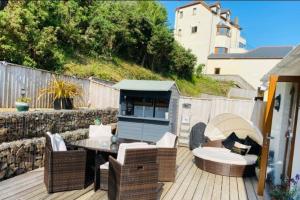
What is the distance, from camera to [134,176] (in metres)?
3.80

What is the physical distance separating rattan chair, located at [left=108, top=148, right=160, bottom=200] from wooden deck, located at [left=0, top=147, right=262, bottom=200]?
0.54m

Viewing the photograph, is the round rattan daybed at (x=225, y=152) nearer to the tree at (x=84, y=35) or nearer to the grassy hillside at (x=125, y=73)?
the tree at (x=84, y=35)

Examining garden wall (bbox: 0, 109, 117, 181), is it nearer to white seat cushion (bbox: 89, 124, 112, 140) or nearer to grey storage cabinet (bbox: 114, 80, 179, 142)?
white seat cushion (bbox: 89, 124, 112, 140)

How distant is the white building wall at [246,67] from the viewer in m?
29.4

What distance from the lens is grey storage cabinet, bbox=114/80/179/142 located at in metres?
8.50

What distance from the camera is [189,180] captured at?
5.50 meters

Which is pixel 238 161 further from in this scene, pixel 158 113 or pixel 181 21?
pixel 181 21

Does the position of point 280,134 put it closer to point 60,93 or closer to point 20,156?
point 20,156

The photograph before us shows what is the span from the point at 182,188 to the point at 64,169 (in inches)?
84.8

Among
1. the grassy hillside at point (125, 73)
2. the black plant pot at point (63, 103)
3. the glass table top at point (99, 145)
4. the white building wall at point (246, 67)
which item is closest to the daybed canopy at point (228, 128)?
the glass table top at point (99, 145)

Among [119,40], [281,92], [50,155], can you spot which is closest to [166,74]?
[119,40]

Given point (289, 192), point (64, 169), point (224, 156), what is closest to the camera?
point (289, 192)

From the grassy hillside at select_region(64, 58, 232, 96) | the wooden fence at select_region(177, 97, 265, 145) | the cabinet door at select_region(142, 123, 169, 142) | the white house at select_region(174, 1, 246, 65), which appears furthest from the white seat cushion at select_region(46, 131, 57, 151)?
the white house at select_region(174, 1, 246, 65)

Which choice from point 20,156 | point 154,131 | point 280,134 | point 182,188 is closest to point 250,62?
point 154,131
